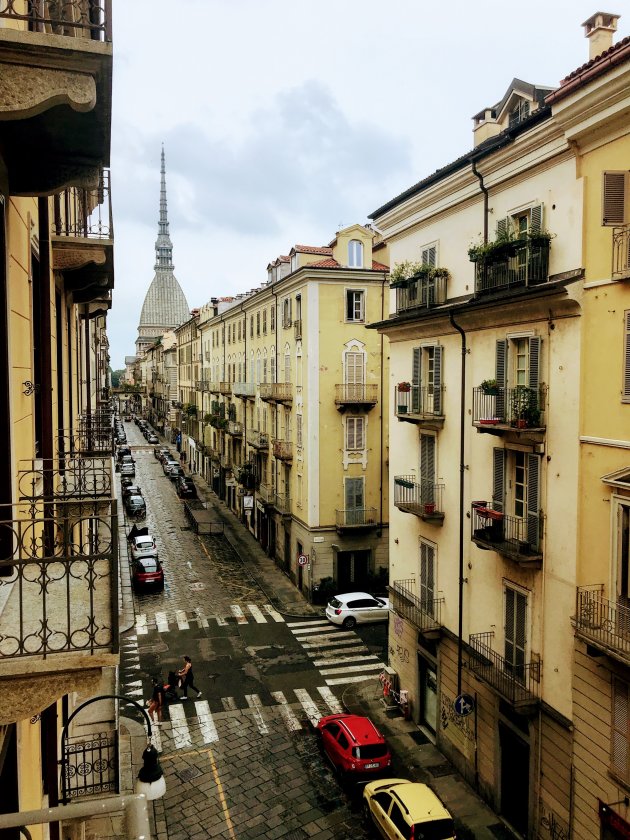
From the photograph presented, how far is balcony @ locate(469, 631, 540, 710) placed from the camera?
15.1 metres

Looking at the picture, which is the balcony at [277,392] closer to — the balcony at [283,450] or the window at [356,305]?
the balcony at [283,450]

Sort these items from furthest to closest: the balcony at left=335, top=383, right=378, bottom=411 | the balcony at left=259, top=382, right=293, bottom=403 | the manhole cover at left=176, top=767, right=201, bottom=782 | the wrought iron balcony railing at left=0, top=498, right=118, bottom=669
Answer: the balcony at left=259, top=382, right=293, bottom=403
the balcony at left=335, top=383, right=378, bottom=411
the manhole cover at left=176, top=767, right=201, bottom=782
the wrought iron balcony railing at left=0, top=498, right=118, bottom=669

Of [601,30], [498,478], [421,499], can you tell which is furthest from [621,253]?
[421,499]

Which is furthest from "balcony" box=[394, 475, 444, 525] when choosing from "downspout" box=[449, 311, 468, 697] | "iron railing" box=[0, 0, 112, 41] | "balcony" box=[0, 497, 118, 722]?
"iron railing" box=[0, 0, 112, 41]

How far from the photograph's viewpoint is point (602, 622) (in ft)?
41.8

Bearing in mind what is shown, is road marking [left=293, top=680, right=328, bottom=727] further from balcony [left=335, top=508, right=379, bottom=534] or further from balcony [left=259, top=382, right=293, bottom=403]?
balcony [left=259, top=382, right=293, bottom=403]

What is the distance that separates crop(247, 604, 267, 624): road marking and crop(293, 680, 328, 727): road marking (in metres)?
7.12

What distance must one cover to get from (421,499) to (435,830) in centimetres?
874

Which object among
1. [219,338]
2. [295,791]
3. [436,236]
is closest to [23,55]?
[436,236]

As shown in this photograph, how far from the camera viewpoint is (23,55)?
4258 millimetres

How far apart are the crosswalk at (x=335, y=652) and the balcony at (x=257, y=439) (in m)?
14.2

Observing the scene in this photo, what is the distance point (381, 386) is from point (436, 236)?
Answer: 49.3 feet

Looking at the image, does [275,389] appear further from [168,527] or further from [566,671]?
[566,671]

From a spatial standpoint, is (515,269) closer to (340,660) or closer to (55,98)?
(55,98)
